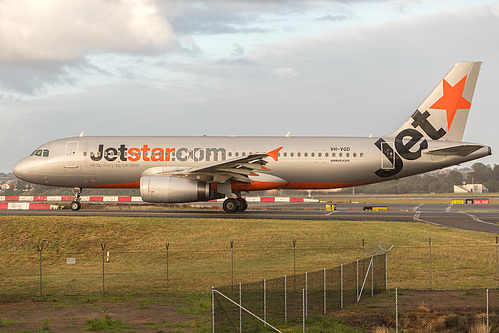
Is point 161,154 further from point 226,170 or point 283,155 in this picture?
point 283,155

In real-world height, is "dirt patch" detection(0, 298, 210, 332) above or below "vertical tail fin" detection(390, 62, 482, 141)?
below

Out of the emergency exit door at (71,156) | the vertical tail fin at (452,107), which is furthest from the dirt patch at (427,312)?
the emergency exit door at (71,156)

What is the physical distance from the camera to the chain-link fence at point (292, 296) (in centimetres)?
1383

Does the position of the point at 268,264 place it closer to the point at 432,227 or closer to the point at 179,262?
the point at 179,262

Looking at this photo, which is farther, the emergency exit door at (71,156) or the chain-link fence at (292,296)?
the emergency exit door at (71,156)

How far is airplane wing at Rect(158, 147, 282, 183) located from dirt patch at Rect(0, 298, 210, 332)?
16.4m

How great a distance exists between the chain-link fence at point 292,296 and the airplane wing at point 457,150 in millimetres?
18028

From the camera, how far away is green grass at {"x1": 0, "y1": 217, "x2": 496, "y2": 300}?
2291 centimetres

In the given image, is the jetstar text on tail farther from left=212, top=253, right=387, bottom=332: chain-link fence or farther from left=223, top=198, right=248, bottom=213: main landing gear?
left=212, top=253, right=387, bottom=332: chain-link fence

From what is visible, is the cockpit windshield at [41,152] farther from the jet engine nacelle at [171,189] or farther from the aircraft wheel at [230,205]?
the aircraft wheel at [230,205]

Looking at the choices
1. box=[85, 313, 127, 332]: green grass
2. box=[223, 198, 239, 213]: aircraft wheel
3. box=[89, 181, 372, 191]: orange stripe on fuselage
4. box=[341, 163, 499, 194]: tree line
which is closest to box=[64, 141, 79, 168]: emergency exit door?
box=[89, 181, 372, 191]: orange stripe on fuselage

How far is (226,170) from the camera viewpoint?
117 ft

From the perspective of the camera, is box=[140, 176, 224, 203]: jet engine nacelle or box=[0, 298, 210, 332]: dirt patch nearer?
box=[0, 298, 210, 332]: dirt patch

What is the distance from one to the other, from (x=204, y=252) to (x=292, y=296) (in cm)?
986
